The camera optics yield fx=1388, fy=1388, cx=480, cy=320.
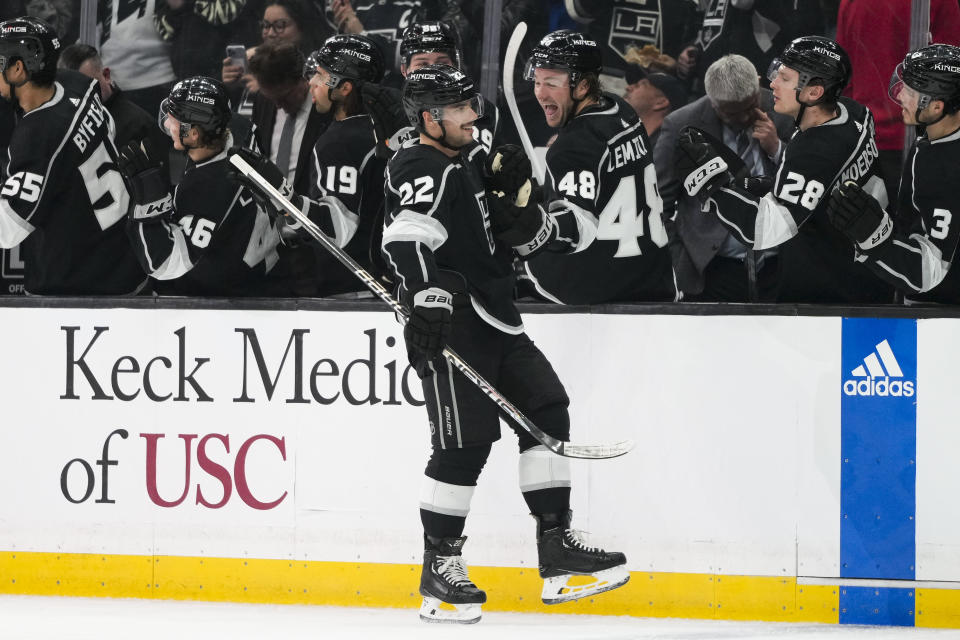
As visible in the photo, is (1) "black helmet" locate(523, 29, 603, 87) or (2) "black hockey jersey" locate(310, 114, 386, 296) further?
(2) "black hockey jersey" locate(310, 114, 386, 296)

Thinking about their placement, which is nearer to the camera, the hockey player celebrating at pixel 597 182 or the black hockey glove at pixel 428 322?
the black hockey glove at pixel 428 322

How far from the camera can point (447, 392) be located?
3682 millimetres

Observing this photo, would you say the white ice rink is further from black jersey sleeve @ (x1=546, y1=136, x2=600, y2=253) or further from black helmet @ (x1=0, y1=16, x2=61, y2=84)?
black helmet @ (x1=0, y1=16, x2=61, y2=84)

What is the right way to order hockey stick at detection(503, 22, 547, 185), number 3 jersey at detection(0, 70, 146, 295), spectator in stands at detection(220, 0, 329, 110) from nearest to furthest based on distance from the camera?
number 3 jersey at detection(0, 70, 146, 295)
hockey stick at detection(503, 22, 547, 185)
spectator in stands at detection(220, 0, 329, 110)

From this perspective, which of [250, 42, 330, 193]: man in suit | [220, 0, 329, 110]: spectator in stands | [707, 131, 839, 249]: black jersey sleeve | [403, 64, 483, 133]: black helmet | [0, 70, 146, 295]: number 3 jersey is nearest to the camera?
[403, 64, 483, 133]: black helmet

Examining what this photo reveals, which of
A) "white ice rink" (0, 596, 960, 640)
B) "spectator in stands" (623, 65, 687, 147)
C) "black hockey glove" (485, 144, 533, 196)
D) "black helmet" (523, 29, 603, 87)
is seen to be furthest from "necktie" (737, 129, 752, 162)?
"white ice rink" (0, 596, 960, 640)

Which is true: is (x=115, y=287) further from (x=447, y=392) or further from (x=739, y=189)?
(x=739, y=189)

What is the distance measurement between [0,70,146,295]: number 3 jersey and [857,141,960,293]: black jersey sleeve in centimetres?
230

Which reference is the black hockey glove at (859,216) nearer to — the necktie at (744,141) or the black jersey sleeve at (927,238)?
the black jersey sleeve at (927,238)

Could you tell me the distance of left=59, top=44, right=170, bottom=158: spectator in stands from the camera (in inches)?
182

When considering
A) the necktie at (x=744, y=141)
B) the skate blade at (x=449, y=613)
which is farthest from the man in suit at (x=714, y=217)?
the skate blade at (x=449, y=613)

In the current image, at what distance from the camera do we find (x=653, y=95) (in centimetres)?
467

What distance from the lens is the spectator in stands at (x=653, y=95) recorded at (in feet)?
15.2

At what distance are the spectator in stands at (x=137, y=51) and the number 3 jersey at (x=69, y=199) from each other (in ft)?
2.03
